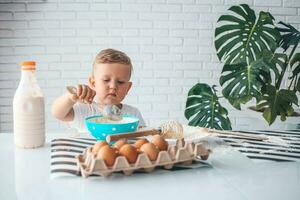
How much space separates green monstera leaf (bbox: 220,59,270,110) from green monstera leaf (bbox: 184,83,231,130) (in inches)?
3.6

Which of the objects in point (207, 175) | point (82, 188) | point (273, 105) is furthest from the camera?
point (273, 105)

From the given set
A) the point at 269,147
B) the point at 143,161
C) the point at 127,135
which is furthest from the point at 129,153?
the point at 269,147

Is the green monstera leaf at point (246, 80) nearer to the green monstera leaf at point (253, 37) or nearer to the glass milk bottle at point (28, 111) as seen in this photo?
the green monstera leaf at point (253, 37)

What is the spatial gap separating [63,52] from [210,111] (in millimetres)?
1211

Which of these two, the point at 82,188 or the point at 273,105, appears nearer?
the point at 82,188

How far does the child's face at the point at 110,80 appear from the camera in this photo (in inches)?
58.3

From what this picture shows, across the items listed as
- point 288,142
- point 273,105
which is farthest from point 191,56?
point 288,142

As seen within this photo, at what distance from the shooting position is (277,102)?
235 centimetres

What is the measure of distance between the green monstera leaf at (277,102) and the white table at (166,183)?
1274 mm

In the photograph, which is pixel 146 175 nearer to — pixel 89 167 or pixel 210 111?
pixel 89 167

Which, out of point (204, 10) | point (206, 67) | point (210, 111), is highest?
point (204, 10)

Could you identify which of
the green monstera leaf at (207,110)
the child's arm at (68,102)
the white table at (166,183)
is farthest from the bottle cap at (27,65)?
the green monstera leaf at (207,110)

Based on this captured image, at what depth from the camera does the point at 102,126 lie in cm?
123

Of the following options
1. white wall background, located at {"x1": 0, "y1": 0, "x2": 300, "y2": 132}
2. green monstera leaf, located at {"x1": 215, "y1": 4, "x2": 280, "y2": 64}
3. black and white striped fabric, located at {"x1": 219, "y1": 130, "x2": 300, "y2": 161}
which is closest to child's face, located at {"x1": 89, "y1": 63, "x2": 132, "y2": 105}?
black and white striped fabric, located at {"x1": 219, "y1": 130, "x2": 300, "y2": 161}
